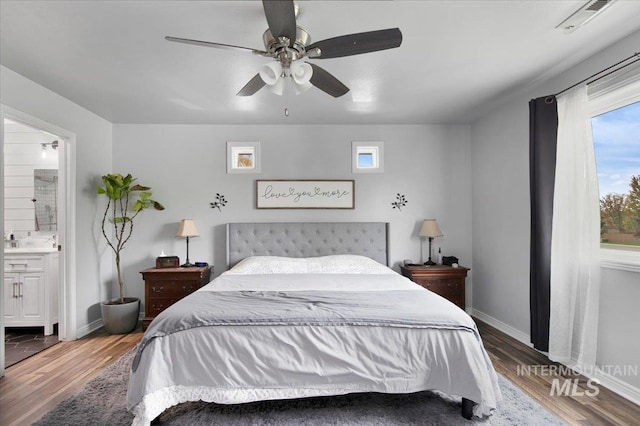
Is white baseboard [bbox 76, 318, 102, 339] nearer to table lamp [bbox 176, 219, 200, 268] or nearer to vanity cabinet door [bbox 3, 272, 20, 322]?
vanity cabinet door [bbox 3, 272, 20, 322]

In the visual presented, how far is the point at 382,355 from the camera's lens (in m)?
2.00

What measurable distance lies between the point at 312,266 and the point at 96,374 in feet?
7.25

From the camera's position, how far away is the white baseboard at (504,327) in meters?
3.35

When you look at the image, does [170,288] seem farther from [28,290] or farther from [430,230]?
[430,230]

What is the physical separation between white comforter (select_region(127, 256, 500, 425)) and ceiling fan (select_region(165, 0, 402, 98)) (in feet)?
5.23

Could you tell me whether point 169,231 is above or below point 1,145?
below

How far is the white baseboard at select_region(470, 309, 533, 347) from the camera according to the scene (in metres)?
3.35

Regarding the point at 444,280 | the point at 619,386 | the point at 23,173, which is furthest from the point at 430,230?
the point at 23,173

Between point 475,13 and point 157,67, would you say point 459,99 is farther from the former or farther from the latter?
point 157,67

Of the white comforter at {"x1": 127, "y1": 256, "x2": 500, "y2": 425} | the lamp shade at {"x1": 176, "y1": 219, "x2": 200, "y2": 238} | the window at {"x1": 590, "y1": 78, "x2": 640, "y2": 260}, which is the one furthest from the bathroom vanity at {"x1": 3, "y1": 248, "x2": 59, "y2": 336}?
the window at {"x1": 590, "y1": 78, "x2": 640, "y2": 260}

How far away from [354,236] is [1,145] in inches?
144

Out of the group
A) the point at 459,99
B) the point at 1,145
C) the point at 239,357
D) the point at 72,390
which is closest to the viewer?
the point at 239,357

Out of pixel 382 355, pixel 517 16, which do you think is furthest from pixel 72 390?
pixel 517 16

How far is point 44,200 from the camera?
4.15 meters
